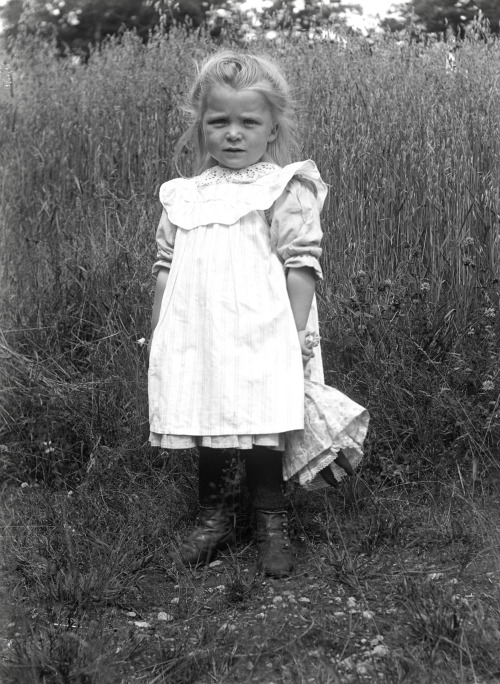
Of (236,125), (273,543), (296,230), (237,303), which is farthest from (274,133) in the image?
(273,543)

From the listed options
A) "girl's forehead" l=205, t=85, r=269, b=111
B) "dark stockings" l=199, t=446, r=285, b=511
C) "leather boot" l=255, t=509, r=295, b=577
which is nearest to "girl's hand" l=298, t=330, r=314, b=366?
"dark stockings" l=199, t=446, r=285, b=511

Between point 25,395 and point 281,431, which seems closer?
point 281,431

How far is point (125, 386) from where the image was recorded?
353 centimetres

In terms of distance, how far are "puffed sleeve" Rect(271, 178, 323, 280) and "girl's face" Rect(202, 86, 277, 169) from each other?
0.18 meters

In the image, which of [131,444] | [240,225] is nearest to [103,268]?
[131,444]

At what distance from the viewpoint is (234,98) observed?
275 centimetres

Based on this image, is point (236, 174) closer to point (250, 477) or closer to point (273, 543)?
point (250, 477)

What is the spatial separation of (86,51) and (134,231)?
4.60 metres

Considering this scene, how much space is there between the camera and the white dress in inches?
101

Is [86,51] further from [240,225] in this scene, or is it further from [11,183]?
[240,225]

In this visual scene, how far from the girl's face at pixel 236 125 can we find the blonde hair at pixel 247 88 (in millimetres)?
30

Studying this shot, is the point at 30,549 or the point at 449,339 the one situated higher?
the point at 449,339

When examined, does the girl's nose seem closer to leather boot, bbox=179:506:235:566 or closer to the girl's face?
the girl's face

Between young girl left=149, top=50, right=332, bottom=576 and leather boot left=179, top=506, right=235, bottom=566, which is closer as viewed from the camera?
young girl left=149, top=50, right=332, bottom=576
